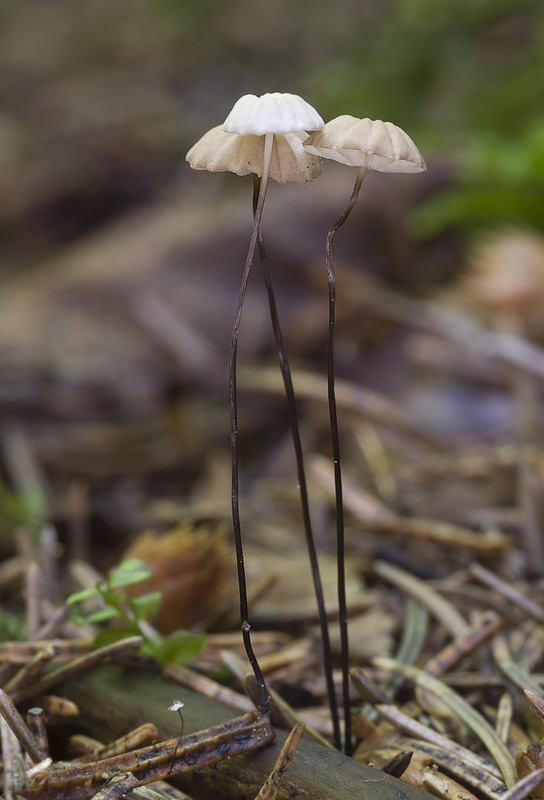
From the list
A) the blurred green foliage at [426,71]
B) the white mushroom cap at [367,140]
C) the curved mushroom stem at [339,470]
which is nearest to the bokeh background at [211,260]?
the blurred green foliage at [426,71]

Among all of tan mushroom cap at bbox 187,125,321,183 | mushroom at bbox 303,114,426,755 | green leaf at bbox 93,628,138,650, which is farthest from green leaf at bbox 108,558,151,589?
tan mushroom cap at bbox 187,125,321,183

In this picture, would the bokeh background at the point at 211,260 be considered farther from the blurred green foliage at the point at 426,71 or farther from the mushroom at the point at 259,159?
the mushroom at the point at 259,159

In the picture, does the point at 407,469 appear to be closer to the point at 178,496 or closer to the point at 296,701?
the point at 178,496

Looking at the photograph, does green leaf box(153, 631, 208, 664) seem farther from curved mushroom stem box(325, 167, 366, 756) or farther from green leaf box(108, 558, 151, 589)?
curved mushroom stem box(325, 167, 366, 756)

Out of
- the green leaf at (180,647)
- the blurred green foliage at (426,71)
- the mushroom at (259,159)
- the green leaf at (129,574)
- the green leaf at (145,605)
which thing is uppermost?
the blurred green foliage at (426,71)

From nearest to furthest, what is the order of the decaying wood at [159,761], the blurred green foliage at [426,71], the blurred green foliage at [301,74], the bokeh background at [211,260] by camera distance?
the decaying wood at [159,761] → the bokeh background at [211,260] → the blurred green foliage at [426,71] → the blurred green foliage at [301,74]
